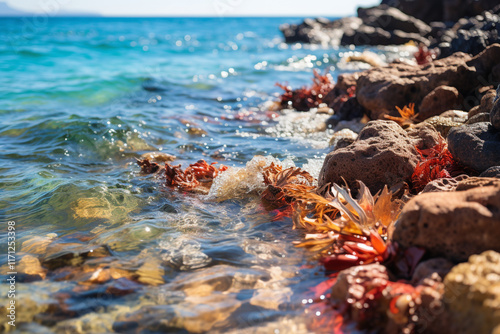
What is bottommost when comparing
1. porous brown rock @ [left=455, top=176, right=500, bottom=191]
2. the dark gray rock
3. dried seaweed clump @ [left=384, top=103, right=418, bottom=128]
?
dried seaweed clump @ [left=384, top=103, right=418, bottom=128]

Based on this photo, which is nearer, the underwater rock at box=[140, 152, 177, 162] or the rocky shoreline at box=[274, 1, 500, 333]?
the rocky shoreline at box=[274, 1, 500, 333]

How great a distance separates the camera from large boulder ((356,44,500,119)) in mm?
7453

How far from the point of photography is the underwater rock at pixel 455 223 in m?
2.86

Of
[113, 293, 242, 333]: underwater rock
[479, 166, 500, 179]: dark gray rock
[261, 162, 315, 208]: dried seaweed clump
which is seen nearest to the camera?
[113, 293, 242, 333]: underwater rock

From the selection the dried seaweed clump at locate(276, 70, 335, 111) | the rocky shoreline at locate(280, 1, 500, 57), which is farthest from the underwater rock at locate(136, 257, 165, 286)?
the rocky shoreline at locate(280, 1, 500, 57)

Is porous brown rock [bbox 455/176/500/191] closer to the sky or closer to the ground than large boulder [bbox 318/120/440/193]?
closer to the sky

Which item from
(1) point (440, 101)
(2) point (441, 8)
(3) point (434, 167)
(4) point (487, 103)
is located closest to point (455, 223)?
(3) point (434, 167)

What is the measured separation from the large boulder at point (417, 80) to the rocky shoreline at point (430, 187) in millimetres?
18

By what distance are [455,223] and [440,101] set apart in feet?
15.2

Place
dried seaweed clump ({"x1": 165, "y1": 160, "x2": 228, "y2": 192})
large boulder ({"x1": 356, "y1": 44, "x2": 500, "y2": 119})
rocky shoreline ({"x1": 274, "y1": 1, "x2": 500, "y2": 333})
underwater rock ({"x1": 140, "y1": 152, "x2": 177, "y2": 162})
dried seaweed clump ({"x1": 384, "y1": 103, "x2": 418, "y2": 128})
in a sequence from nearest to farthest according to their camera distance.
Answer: rocky shoreline ({"x1": 274, "y1": 1, "x2": 500, "y2": 333}) < dried seaweed clump ({"x1": 165, "y1": 160, "x2": 228, "y2": 192}) < dried seaweed clump ({"x1": 384, "y1": 103, "x2": 418, "y2": 128}) < underwater rock ({"x1": 140, "y1": 152, "x2": 177, "y2": 162}) < large boulder ({"x1": 356, "y1": 44, "x2": 500, "y2": 119})

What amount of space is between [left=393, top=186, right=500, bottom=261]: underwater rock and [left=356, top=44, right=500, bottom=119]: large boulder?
4.54 meters

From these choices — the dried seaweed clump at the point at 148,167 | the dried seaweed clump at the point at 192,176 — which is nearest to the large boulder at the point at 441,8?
the dried seaweed clump at the point at 192,176

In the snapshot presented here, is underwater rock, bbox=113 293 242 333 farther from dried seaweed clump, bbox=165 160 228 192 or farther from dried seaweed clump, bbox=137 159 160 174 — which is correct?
dried seaweed clump, bbox=137 159 160 174

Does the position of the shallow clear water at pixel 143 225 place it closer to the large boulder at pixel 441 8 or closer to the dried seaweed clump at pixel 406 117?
the dried seaweed clump at pixel 406 117
